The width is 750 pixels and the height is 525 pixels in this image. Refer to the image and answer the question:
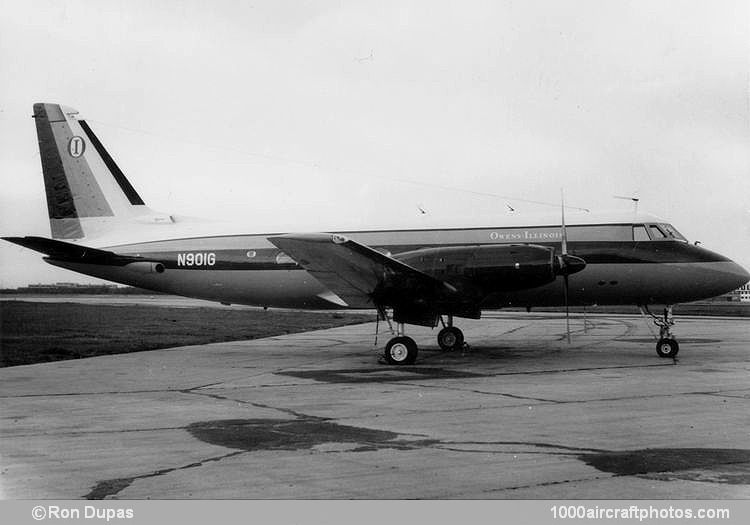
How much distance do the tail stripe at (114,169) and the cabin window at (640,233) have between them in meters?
14.1

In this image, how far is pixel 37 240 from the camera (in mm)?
18859

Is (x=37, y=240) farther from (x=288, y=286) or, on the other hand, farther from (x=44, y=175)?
(x=288, y=286)

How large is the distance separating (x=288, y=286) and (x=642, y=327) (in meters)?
18.9

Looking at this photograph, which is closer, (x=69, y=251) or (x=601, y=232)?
(x=601, y=232)

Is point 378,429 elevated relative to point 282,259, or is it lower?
lower

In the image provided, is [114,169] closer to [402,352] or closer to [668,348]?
[402,352]

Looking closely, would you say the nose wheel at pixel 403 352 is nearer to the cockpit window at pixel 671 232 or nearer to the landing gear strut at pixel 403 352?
the landing gear strut at pixel 403 352

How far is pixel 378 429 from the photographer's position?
9.36 m

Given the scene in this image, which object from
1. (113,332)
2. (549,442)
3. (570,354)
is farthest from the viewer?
(113,332)

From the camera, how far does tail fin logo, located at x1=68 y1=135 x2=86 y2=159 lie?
838 inches

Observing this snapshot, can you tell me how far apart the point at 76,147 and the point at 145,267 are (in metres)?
4.05

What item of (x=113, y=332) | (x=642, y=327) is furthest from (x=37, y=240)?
(x=642, y=327)

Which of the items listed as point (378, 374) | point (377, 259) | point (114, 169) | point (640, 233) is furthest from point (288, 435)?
point (114, 169)

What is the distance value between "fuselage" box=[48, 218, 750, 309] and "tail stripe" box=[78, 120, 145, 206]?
174 centimetres
